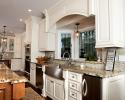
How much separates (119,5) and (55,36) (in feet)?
9.29

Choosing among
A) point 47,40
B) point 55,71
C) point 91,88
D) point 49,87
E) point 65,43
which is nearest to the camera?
point 91,88

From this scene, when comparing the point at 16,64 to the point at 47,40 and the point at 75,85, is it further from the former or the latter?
the point at 75,85

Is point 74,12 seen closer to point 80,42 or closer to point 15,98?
point 80,42

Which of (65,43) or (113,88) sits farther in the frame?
(65,43)

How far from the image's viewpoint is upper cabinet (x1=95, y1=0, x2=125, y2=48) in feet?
7.52

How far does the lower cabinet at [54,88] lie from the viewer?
9.89 feet

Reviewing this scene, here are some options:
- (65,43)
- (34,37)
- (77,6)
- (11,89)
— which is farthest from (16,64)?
(11,89)

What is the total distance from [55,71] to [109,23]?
1.68 m

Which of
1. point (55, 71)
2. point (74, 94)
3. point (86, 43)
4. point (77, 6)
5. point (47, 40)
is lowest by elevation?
point (74, 94)

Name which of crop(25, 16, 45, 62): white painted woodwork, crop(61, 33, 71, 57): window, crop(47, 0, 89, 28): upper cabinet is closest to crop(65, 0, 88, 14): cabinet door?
crop(47, 0, 89, 28): upper cabinet

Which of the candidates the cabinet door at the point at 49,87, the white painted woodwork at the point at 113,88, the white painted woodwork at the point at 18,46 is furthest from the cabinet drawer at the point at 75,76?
the white painted woodwork at the point at 18,46

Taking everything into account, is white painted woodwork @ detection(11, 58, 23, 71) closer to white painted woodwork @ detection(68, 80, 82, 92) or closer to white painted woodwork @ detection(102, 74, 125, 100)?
white painted woodwork @ detection(68, 80, 82, 92)

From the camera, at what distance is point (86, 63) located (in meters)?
3.13

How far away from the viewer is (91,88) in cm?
210
